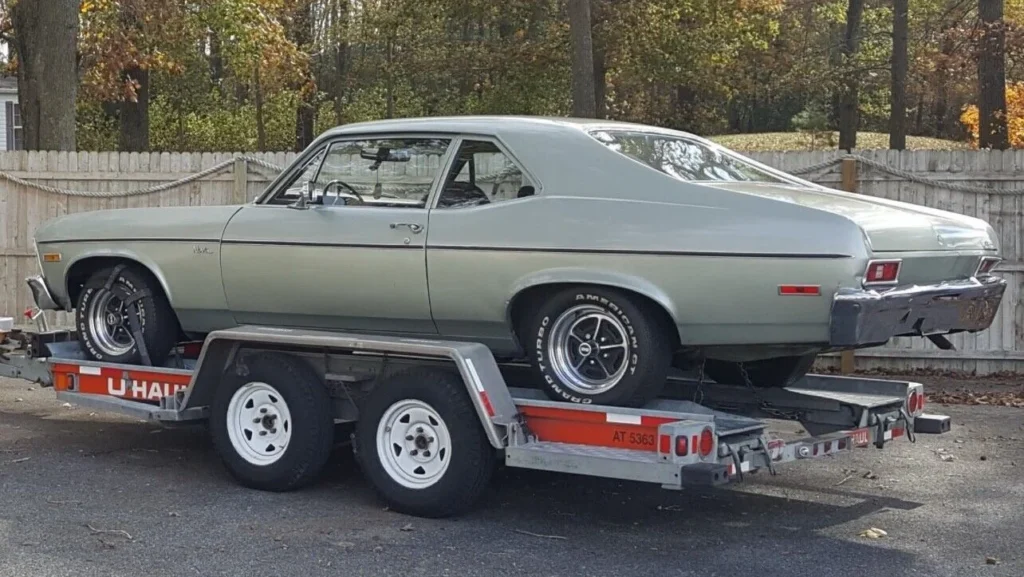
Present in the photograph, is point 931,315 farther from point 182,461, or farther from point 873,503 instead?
point 182,461

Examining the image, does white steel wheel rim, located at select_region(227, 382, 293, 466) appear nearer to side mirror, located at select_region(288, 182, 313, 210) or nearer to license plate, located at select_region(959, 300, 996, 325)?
side mirror, located at select_region(288, 182, 313, 210)

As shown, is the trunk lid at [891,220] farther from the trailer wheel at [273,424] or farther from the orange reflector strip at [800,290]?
the trailer wheel at [273,424]

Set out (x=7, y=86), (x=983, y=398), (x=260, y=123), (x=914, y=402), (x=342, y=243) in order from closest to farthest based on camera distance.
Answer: (x=342, y=243) < (x=914, y=402) < (x=983, y=398) < (x=260, y=123) < (x=7, y=86)

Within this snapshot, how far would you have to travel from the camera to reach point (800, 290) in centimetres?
563

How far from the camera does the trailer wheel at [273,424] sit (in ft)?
22.5

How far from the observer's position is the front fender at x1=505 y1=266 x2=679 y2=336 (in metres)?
5.93

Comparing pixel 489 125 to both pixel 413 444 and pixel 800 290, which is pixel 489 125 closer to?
pixel 413 444

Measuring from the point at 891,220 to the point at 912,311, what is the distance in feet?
1.40

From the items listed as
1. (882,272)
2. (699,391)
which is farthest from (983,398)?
(882,272)

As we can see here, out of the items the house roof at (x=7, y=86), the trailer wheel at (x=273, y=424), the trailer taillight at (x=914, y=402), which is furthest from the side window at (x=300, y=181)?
the house roof at (x=7, y=86)

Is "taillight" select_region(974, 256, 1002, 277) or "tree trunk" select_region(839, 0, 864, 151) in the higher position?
"tree trunk" select_region(839, 0, 864, 151)

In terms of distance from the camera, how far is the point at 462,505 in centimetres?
635

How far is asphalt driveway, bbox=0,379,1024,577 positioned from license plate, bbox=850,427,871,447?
0.40 metres

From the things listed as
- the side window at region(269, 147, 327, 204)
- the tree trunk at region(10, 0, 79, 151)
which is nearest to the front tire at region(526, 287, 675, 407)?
the side window at region(269, 147, 327, 204)
